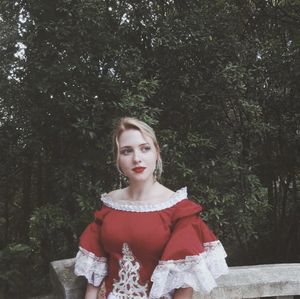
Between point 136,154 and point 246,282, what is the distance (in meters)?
0.77

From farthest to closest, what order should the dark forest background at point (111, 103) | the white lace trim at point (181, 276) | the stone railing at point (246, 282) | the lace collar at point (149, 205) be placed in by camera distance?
the dark forest background at point (111, 103) → the stone railing at point (246, 282) → the lace collar at point (149, 205) → the white lace trim at point (181, 276)

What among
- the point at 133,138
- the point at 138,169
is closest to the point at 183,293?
the point at 138,169

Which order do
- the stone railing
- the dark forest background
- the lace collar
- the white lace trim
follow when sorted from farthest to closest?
the dark forest background < the stone railing < the lace collar < the white lace trim

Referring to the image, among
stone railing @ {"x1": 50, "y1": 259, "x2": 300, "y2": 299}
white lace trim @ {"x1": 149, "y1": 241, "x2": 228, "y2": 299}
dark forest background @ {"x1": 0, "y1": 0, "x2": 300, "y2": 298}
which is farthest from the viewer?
dark forest background @ {"x1": 0, "y1": 0, "x2": 300, "y2": 298}

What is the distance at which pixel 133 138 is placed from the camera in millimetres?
1712

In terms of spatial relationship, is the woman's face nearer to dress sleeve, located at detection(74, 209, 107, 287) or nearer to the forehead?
the forehead

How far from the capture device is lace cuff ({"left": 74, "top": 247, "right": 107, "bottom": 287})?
1775 millimetres

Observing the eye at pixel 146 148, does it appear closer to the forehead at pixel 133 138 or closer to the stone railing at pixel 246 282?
the forehead at pixel 133 138

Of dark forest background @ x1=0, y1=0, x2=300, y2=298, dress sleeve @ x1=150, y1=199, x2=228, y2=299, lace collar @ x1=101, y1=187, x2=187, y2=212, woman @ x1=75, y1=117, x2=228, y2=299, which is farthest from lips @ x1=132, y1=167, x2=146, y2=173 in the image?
dark forest background @ x1=0, y1=0, x2=300, y2=298

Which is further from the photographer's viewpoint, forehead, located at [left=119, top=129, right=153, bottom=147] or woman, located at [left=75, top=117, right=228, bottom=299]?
forehead, located at [left=119, top=129, right=153, bottom=147]

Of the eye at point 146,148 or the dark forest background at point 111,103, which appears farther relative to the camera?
the dark forest background at point 111,103

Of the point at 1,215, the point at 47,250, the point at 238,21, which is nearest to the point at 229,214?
the point at 47,250

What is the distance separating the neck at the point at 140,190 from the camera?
1.76 m

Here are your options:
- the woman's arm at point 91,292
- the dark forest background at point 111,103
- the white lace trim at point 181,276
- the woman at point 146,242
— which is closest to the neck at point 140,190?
the woman at point 146,242
